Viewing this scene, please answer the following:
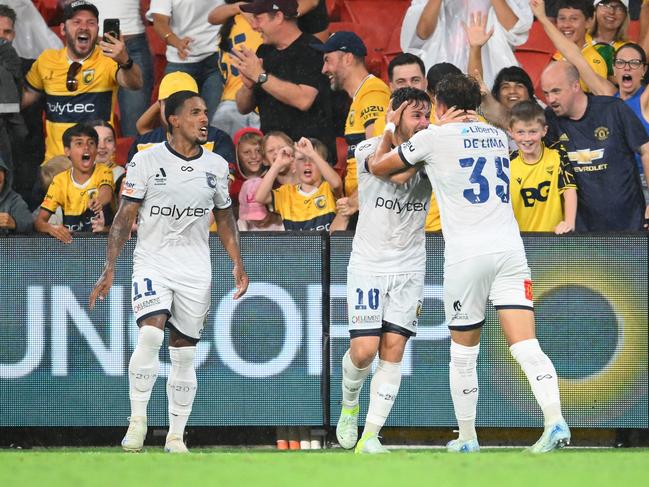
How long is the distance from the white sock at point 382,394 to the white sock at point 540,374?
3.79 ft

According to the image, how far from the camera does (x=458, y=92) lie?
26.7 feet

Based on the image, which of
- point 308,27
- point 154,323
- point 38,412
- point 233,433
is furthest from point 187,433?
point 308,27

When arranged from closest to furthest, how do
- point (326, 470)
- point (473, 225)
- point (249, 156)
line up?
point (326, 470)
point (473, 225)
point (249, 156)

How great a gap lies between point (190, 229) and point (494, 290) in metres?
2.35

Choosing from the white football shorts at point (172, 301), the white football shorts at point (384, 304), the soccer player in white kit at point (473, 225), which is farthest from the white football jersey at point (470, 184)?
the white football shorts at point (172, 301)

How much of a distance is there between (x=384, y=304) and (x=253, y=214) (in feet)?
8.19

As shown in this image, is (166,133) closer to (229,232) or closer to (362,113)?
(362,113)

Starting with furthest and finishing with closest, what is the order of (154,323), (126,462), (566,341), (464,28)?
1. (464,28)
2. (566,341)
3. (154,323)
4. (126,462)

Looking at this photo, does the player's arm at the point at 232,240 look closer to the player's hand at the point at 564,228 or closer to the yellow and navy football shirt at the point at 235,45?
the player's hand at the point at 564,228

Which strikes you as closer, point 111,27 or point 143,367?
point 143,367

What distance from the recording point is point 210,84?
12.2 m

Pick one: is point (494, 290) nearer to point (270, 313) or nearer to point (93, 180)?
point (270, 313)

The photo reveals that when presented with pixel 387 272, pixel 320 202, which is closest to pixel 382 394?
pixel 387 272

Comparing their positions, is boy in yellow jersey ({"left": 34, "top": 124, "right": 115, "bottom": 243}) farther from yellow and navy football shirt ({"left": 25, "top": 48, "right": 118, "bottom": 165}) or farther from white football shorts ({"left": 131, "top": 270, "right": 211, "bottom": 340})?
white football shorts ({"left": 131, "top": 270, "right": 211, "bottom": 340})
